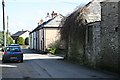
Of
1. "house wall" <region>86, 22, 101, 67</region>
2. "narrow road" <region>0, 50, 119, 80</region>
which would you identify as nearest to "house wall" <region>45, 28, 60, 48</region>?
"house wall" <region>86, 22, 101, 67</region>

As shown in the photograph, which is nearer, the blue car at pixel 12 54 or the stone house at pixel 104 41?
the stone house at pixel 104 41

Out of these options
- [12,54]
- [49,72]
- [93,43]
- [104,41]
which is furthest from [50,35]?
[49,72]

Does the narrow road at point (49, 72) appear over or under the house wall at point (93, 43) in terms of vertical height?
under

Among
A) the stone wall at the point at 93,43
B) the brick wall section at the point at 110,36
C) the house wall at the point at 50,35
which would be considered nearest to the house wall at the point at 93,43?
the stone wall at the point at 93,43

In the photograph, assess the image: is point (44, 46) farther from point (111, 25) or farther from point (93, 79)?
point (93, 79)

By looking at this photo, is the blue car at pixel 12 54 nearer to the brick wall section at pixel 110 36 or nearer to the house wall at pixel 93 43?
the house wall at pixel 93 43

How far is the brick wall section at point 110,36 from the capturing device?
18641 mm

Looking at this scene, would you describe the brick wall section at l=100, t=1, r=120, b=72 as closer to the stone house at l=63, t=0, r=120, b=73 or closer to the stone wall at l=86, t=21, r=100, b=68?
the stone house at l=63, t=0, r=120, b=73

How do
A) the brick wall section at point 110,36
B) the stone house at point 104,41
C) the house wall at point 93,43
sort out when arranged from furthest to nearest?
the house wall at point 93,43, the stone house at point 104,41, the brick wall section at point 110,36

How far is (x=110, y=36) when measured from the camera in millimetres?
19859

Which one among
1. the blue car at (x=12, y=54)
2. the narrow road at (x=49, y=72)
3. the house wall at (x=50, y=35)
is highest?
the house wall at (x=50, y=35)

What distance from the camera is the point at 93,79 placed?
49.9ft

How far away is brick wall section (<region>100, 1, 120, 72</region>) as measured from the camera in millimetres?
18641

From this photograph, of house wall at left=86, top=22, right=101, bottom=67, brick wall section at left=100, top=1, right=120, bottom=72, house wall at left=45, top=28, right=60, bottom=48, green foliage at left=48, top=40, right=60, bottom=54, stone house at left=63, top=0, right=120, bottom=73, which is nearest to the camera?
brick wall section at left=100, top=1, right=120, bottom=72
